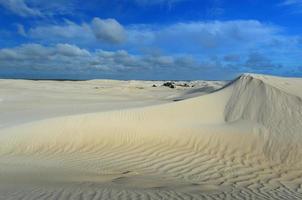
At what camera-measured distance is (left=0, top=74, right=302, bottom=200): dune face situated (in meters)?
7.63

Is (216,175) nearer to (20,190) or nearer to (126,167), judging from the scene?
(126,167)

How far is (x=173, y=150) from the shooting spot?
40.8ft

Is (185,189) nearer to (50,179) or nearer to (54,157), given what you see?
(50,179)

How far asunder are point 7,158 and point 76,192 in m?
5.36

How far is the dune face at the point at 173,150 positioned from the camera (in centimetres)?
763

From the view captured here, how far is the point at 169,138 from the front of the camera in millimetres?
13500

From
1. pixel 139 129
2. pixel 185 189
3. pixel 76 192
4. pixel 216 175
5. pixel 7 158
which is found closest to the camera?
pixel 76 192

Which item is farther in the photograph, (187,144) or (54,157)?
(187,144)

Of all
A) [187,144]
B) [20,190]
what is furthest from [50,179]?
[187,144]

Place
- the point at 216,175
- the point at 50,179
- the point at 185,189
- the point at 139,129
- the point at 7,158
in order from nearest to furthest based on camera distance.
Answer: the point at 185,189
the point at 50,179
the point at 216,175
the point at 7,158
the point at 139,129

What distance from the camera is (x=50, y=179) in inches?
321

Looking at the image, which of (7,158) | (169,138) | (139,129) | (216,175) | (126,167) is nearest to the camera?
(216,175)

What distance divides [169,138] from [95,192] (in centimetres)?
688

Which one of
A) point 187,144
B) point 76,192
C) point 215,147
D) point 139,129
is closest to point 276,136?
point 215,147
